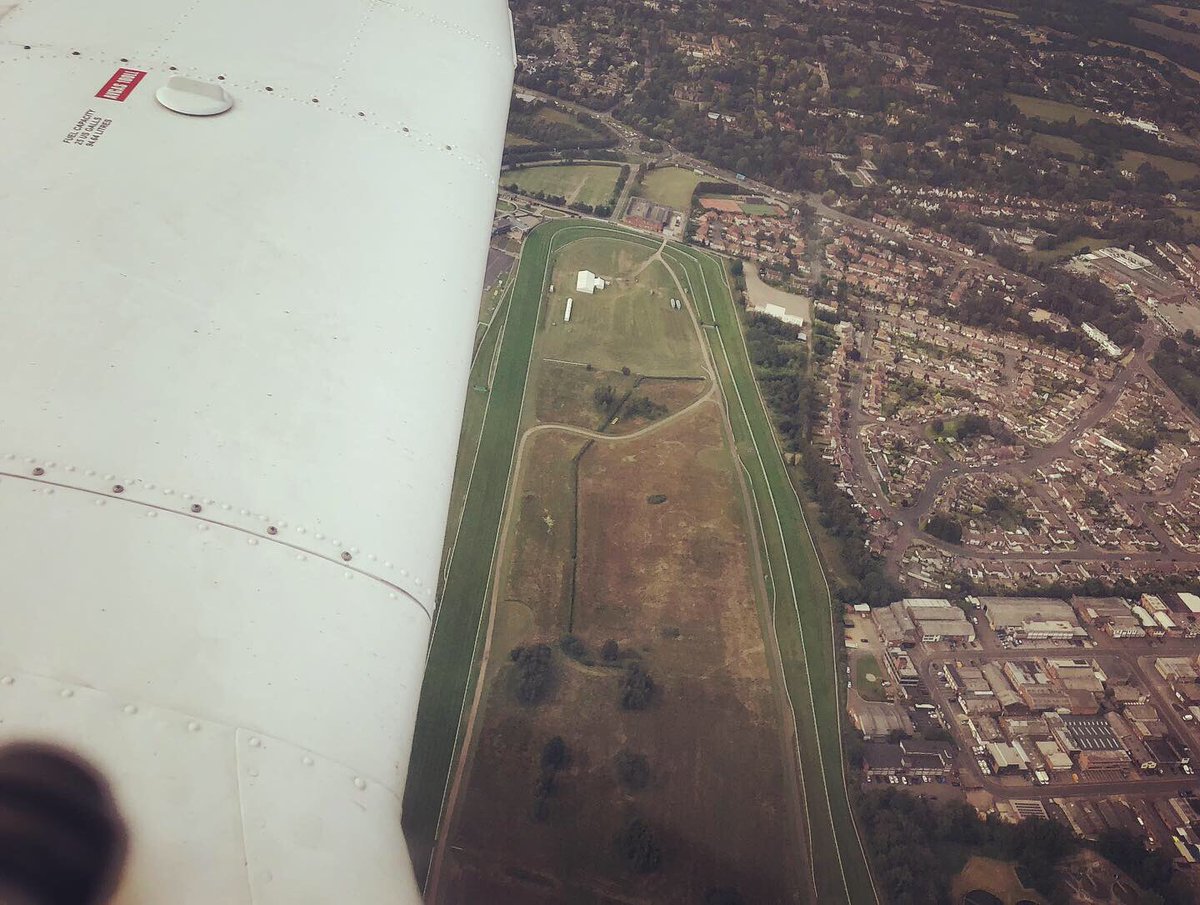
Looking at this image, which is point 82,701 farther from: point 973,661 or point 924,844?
point 973,661

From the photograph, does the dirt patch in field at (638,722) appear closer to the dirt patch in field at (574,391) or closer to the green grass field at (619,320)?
the dirt patch in field at (574,391)

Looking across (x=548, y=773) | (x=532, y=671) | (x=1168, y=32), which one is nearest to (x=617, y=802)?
(x=548, y=773)

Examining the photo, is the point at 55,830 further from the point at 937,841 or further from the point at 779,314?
the point at 779,314


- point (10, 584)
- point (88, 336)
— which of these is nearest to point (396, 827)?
point (10, 584)

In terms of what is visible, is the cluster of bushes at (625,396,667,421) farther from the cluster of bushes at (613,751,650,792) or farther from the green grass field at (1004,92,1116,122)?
the green grass field at (1004,92,1116,122)

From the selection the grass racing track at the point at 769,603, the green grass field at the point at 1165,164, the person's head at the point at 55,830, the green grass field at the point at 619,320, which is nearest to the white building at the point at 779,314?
the grass racing track at the point at 769,603

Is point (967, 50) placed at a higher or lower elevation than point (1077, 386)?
higher
